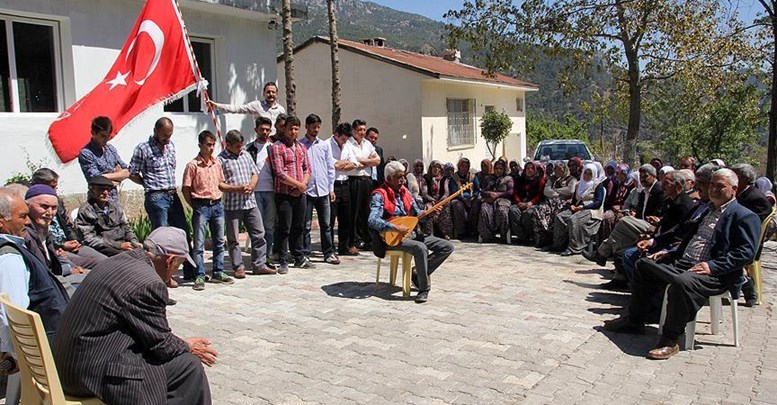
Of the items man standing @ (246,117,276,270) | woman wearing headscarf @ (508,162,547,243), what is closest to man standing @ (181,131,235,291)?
man standing @ (246,117,276,270)

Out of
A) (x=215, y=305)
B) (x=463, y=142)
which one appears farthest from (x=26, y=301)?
(x=463, y=142)

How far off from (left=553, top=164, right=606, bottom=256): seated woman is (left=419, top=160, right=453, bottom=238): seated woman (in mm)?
1958

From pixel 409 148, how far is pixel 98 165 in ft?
51.8

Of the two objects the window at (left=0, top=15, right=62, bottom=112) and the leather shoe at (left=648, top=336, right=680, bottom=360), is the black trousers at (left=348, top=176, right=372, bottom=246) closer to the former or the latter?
the window at (left=0, top=15, right=62, bottom=112)

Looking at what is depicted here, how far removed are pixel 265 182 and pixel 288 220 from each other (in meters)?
0.55

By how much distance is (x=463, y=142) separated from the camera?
25031mm

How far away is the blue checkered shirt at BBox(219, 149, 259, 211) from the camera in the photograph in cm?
757

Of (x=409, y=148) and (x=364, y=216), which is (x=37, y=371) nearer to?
(x=364, y=216)

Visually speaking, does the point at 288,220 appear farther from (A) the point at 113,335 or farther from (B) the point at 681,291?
(A) the point at 113,335

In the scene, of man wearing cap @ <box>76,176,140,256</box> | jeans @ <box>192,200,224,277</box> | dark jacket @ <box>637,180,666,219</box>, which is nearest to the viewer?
man wearing cap @ <box>76,176,140,256</box>

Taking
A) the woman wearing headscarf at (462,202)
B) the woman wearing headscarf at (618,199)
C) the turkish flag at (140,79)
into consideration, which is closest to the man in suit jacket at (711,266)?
the woman wearing headscarf at (618,199)

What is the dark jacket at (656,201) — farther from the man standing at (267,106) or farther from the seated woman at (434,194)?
the man standing at (267,106)

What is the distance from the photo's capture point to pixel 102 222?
6.37 m

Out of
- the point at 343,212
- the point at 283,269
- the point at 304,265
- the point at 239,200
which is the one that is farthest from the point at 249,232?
the point at 343,212
